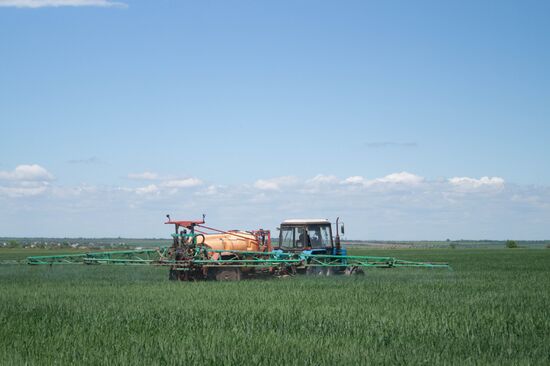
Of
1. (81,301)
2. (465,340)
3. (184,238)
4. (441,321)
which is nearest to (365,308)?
(441,321)

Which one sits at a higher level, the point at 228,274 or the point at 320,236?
the point at 320,236

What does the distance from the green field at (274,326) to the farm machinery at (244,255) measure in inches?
154

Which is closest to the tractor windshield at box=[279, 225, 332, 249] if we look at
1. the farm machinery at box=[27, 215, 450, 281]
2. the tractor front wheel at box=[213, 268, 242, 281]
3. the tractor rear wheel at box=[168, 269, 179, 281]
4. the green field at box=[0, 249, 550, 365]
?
the farm machinery at box=[27, 215, 450, 281]

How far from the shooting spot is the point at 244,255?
27.3 meters

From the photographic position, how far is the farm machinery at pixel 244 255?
26047 mm

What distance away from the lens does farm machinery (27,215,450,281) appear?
26047mm

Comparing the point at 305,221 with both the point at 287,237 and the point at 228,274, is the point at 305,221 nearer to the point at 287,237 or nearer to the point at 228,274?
the point at 287,237

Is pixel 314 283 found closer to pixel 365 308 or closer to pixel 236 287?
pixel 236 287

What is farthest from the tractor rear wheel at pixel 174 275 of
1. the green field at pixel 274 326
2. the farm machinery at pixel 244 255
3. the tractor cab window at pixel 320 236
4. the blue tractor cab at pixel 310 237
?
the tractor cab window at pixel 320 236

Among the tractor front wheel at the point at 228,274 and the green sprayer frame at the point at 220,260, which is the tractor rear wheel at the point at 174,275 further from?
the tractor front wheel at the point at 228,274

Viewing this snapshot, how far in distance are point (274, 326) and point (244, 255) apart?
1346 centimetres

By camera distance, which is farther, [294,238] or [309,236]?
[294,238]

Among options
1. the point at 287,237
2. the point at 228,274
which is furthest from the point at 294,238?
the point at 228,274

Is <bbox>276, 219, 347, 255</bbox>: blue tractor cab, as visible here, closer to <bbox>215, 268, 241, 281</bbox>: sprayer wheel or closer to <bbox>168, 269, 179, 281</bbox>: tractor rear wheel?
<bbox>215, 268, 241, 281</bbox>: sprayer wheel
